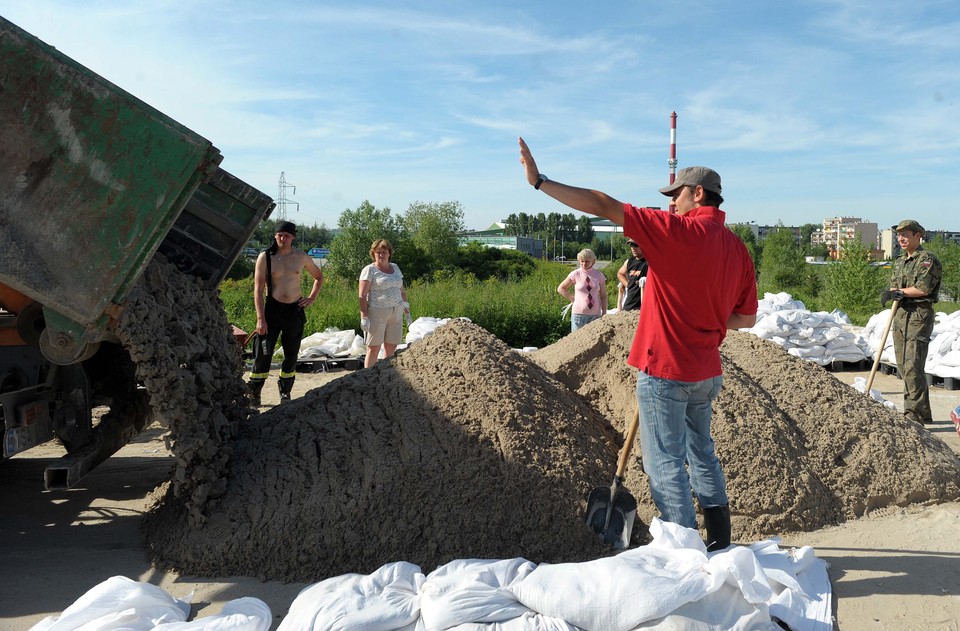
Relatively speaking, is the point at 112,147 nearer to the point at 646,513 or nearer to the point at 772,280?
the point at 646,513

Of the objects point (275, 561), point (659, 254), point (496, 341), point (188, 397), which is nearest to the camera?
point (659, 254)

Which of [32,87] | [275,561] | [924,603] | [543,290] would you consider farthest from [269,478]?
[543,290]

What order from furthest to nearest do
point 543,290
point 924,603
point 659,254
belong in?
point 543,290, point 924,603, point 659,254

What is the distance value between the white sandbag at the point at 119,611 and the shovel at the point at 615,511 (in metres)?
1.87

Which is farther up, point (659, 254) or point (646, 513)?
point (659, 254)

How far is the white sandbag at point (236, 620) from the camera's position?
2.73 metres

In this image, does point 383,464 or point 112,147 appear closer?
point 112,147

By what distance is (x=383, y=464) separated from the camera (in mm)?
3965

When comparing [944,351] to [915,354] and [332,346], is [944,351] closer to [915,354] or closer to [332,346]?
[915,354]

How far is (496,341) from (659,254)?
87.8 inches

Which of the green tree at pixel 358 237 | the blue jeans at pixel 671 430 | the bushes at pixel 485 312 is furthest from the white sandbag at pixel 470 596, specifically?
the green tree at pixel 358 237

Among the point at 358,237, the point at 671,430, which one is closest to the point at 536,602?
the point at 671,430

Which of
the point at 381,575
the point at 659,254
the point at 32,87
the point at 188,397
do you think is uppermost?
the point at 32,87

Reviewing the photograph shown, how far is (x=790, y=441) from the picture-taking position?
460 centimetres
